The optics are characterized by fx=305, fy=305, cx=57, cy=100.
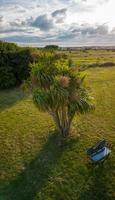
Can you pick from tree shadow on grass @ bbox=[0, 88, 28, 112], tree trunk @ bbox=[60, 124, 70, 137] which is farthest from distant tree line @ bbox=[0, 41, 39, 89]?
tree trunk @ bbox=[60, 124, 70, 137]

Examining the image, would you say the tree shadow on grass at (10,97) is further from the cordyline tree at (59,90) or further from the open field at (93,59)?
the cordyline tree at (59,90)

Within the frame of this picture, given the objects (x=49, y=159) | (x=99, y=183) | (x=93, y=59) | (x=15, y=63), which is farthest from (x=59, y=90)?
(x=93, y=59)

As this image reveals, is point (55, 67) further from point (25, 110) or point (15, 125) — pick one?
point (25, 110)

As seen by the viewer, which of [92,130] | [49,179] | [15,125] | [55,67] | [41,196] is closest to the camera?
[41,196]

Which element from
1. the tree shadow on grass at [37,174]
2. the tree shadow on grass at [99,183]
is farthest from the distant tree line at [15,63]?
the tree shadow on grass at [99,183]

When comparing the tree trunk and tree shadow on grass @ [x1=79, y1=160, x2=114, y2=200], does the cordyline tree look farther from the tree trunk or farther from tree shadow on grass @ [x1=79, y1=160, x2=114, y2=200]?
tree shadow on grass @ [x1=79, y1=160, x2=114, y2=200]

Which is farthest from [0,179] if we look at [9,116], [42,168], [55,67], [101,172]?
[9,116]

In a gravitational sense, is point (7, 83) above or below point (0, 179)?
above
